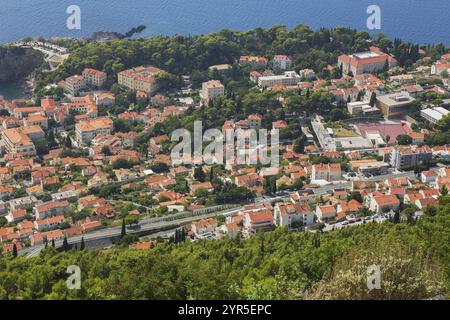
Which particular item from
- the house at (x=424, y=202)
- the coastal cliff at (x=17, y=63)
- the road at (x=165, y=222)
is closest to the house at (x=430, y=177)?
the house at (x=424, y=202)

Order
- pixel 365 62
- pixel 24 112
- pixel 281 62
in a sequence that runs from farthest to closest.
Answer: pixel 281 62, pixel 365 62, pixel 24 112

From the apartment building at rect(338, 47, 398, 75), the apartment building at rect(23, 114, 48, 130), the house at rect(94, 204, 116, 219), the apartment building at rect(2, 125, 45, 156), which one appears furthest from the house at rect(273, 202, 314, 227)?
the apartment building at rect(338, 47, 398, 75)

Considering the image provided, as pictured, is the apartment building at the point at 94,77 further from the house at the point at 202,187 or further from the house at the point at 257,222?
the house at the point at 257,222

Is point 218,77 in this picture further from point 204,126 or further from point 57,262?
point 57,262

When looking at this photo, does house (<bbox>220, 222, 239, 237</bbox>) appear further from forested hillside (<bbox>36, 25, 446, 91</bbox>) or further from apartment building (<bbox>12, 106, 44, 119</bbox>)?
forested hillside (<bbox>36, 25, 446, 91</bbox>)

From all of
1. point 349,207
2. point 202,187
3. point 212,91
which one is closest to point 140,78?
point 212,91

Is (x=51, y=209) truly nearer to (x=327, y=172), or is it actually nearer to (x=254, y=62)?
(x=327, y=172)

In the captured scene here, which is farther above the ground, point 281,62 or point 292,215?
point 281,62
